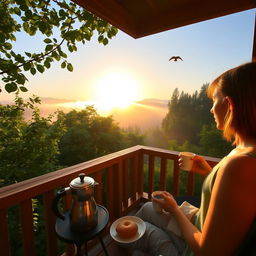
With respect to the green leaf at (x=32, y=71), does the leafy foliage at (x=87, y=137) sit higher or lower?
lower

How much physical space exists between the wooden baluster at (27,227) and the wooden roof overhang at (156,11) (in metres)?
1.52

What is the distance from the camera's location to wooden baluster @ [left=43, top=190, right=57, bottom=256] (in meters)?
1.30

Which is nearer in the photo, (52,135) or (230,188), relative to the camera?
(230,188)

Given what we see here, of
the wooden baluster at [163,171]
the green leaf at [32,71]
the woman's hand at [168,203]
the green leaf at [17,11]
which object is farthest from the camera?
the wooden baluster at [163,171]

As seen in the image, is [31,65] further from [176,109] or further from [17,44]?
[176,109]

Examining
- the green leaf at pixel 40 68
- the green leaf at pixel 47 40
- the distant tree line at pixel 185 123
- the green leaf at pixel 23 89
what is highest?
the green leaf at pixel 47 40

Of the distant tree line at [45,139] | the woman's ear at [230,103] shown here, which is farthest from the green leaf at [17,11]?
the woman's ear at [230,103]

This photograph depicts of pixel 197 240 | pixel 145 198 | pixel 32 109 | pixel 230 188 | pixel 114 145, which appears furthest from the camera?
pixel 114 145

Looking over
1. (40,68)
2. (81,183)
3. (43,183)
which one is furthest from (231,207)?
(40,68)

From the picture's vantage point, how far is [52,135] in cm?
581

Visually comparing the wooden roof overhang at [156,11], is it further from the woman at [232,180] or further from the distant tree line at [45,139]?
the distant tree line at [45,139]

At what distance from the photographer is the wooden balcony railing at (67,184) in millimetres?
1097

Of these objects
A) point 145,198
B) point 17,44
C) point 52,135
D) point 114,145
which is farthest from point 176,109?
point 17,44

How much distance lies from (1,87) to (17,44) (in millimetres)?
426
